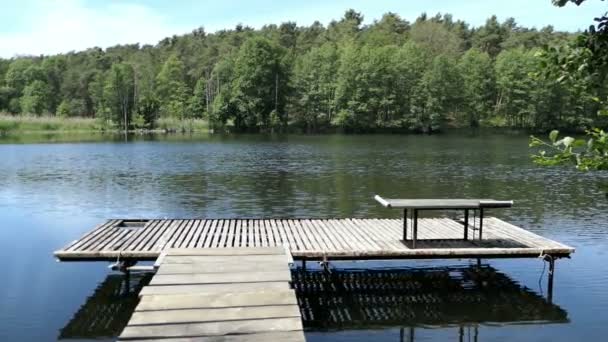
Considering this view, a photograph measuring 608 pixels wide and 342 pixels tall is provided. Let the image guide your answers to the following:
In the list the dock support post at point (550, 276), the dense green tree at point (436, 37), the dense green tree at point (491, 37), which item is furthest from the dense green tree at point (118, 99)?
the dock support post at point (550, 276)

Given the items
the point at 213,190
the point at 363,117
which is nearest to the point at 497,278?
the point at 213,190

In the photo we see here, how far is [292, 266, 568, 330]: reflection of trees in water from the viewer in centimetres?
952

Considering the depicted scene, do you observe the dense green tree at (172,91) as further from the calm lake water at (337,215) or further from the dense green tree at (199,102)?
the calm lake water at (337,215)

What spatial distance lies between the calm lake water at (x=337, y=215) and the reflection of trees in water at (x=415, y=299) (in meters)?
0.04

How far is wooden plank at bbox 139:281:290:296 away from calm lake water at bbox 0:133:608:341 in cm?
146

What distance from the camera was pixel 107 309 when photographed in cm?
987

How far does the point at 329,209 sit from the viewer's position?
20.2 metres

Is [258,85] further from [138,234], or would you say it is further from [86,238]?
[86,238]

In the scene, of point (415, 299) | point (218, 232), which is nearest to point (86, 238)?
point (218, 232)

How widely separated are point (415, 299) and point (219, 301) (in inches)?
185

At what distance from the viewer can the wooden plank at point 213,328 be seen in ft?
19.6

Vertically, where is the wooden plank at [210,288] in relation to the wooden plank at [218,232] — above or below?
above

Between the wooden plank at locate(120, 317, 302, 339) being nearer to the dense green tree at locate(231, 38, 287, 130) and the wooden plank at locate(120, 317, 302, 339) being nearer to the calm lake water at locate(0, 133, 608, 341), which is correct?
the calm lake water at locate(0, 133, 608, 341)

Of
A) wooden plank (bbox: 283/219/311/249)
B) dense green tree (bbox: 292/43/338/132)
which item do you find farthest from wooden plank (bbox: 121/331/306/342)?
dense green tree (bbox: 292/43/338/132)
